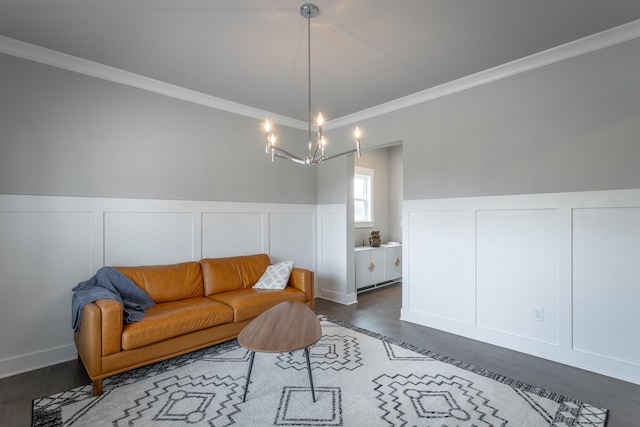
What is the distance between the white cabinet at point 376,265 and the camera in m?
5.36

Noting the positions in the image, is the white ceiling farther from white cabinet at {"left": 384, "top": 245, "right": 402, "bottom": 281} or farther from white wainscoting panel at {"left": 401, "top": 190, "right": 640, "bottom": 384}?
white cabinet at {"left": 384, "top": 245, "right": 402, "bottom": 281}

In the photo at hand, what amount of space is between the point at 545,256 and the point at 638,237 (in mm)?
652

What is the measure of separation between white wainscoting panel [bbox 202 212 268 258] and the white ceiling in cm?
164

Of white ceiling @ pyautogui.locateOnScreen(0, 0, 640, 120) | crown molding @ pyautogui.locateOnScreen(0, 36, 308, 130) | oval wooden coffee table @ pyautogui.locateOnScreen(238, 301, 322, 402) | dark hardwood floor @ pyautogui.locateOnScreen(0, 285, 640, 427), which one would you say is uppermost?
white ceiling @ pyautogui.locateOnScreen(0, 0, 640, 120)

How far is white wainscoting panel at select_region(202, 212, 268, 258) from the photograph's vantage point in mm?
3967

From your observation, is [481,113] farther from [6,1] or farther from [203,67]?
[6,1]

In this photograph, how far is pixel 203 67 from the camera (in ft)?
10.5

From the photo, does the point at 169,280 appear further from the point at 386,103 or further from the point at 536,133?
the point at 536,133

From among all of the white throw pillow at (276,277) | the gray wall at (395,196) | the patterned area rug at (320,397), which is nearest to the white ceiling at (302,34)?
the white throw pillow at (276,277)

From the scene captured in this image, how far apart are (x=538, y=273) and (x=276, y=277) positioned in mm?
2745

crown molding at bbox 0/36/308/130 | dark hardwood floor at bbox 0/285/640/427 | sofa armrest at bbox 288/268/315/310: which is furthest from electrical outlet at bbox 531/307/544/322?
crown molding at bbox 0/36/308/130

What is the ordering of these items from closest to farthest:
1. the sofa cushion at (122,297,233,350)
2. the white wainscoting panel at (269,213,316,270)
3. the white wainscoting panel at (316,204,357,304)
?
the sofa cushion at (122,297,233,350) → the white wainscoting panel at (269,213,316,270) → the white wainscoting panel at (316,204,357,304)

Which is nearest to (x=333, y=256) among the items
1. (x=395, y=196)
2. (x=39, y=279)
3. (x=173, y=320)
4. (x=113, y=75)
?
(x=395, y=196)

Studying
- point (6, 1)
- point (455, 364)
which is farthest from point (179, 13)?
point (455, 364)
